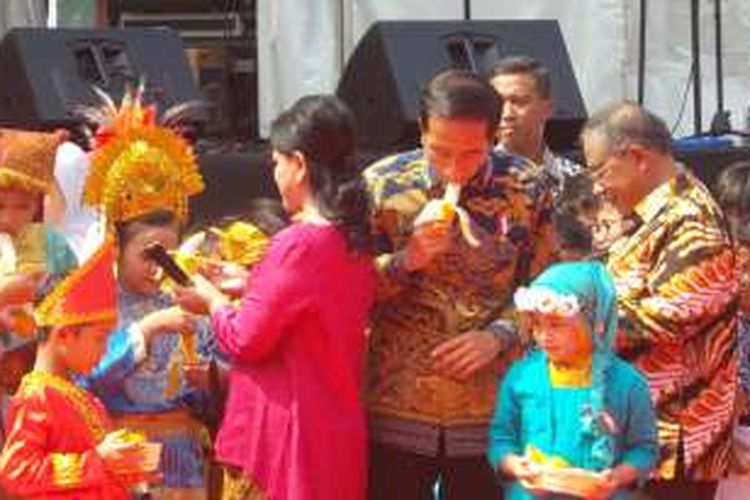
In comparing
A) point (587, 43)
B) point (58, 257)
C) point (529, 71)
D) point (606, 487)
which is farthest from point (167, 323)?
point (587, 43)

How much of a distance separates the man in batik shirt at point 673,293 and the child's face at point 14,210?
144 cm

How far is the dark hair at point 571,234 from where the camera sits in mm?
4968

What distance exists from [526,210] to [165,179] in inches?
36.7

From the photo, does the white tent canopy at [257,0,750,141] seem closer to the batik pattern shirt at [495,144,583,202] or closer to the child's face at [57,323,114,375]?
the batik pattern shirt at [495,144,583,202]

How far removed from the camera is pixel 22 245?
4.95 metres

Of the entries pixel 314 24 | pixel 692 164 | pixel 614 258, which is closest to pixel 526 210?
pixel 614 258

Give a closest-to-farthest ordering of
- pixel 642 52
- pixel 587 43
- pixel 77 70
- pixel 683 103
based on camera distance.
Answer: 1. pixel 77 70
2. pixel 642 52
3. pixel 587 43
4. pixel 683 103

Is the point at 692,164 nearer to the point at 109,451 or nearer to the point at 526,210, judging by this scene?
the point at 526,210

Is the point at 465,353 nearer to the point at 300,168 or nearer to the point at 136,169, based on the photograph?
the point at 300,168

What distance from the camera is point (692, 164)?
7383mm

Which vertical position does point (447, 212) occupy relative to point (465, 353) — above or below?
above

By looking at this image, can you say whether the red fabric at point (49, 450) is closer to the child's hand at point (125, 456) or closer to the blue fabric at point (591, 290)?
the child's hand at point (125, 456)

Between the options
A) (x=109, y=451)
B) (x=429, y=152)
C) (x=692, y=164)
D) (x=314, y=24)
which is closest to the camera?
(x=109, y=451)

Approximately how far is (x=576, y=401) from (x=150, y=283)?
1165 millimetres
